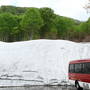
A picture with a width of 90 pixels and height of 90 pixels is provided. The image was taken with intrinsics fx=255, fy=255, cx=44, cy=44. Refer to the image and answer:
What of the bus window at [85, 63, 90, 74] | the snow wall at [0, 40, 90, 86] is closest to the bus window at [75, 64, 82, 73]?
the bus window at [85, 63, 90, 74]

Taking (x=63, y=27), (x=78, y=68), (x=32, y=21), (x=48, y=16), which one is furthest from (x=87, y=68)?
(x=63, y=27)

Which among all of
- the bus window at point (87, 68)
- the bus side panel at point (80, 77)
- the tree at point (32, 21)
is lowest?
the bus side panel at point (80, 77)

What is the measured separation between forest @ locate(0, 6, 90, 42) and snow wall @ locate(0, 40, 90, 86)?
958 inches

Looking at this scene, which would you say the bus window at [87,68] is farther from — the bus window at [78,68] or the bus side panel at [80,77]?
the bus window at [78,68]

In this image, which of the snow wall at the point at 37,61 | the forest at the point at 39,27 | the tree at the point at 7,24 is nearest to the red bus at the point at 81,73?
the snow wall at the point at 37,61

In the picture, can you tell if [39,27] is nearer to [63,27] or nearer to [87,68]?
[63,27]

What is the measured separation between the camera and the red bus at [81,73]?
722 inches

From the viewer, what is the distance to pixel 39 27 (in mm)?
62969

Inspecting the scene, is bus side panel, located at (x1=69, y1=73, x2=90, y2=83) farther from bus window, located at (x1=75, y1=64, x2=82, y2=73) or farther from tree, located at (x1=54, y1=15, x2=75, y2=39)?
tree, located at (x1=54, y1=15, x2=75, y2=39)

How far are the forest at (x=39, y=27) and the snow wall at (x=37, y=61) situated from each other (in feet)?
79.8

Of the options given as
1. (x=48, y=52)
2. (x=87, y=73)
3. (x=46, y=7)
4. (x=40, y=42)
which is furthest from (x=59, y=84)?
(x=46, y=7)

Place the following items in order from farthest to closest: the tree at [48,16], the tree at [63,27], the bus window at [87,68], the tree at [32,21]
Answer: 1. the tree at [63,27]
2. the tree at [48,16]
3. the tree at [32,21]
4. the bus window at [87,68]

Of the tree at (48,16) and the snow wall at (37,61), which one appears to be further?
the tree at (48,16)

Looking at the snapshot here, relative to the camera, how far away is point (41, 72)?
29.5 meters
